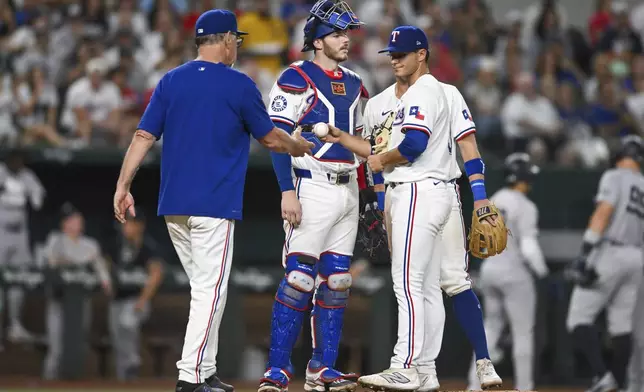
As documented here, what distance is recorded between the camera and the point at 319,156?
6.97m

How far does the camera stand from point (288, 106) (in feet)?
22.9

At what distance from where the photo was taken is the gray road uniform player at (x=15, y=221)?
13281 mm

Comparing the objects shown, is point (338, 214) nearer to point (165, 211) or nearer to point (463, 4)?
point (165, 211)

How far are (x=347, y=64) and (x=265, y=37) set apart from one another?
3.89 feet

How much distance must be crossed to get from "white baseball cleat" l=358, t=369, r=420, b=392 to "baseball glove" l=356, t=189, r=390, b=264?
1.01 m

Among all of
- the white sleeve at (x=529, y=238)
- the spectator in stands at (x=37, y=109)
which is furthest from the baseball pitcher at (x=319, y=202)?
the spectator in stands at (x=37, y=109)

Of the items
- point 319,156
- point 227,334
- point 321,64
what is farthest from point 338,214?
point 227,334

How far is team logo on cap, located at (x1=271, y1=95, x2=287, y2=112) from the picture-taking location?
22.8 feet

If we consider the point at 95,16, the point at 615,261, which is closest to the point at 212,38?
the point at 615,261

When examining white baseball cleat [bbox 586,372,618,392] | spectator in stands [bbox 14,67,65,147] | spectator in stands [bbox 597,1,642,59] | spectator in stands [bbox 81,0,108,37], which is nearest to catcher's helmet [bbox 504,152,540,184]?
white baseball cleat [bbox 586,372,618,392]

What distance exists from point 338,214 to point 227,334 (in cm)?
624

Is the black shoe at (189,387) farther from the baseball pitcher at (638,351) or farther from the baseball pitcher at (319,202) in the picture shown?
the baseball pitcher at (638,351)

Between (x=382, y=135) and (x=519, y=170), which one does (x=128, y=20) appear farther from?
(x=382, y=135)

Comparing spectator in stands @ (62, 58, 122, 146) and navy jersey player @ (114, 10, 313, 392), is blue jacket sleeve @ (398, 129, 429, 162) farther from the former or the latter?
spectator in stands @ (62, 58, 122, 146)
